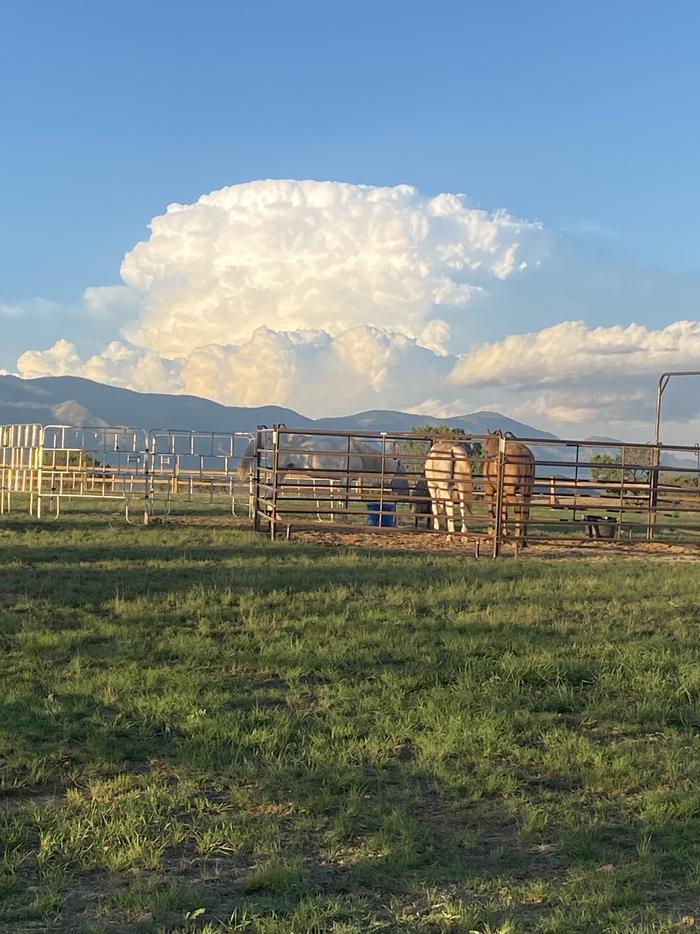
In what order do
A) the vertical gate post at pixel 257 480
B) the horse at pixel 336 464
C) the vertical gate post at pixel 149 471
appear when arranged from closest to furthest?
the horse at pixel 336 464
the vertical gate post at pixel 257 480
the vertical gate post at pixel 149 471

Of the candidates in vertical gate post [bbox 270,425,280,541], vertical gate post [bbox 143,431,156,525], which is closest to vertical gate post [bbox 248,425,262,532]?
vertical gate post [bbox 270,425,280,541]

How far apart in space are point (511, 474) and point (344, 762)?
10.8m

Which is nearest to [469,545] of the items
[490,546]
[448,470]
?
[490,546]

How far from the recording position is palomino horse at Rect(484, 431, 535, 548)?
14.0 meters

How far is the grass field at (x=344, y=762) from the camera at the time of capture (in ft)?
10.6

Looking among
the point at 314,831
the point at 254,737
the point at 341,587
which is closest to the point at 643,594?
the point at 341,587

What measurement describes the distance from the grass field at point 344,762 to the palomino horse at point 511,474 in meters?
5.05

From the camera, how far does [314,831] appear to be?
3838 mm

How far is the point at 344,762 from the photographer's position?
15.0 ft

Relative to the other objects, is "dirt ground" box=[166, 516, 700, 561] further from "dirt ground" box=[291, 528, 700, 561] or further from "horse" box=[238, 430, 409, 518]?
"horse" box=[238, 430, 409, 518]

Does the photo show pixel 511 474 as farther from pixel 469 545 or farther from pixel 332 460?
pixel 332 460

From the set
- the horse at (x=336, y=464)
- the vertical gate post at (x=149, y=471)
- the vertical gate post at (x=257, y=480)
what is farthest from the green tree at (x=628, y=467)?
the vertical gate post at (x=149, y=471)

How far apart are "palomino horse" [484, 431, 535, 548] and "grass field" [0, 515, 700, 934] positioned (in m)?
5.05

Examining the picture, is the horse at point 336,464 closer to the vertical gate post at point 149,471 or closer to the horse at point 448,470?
the horse at point 448,470
